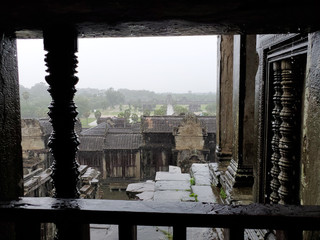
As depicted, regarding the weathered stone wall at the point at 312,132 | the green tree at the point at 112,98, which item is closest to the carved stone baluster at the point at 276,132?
the weathered stone wall at the point at 312,132

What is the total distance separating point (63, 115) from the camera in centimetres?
177

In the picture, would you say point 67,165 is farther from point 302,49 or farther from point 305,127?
point 302,49

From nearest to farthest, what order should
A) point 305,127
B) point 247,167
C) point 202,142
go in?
point 305,127
point 247,167
point 202,142

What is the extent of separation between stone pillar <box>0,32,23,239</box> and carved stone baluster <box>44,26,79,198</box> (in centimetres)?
20

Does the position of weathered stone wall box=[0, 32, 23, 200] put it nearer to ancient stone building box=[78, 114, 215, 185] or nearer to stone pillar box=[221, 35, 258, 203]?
stone pillar box=[221, 35, 258, 203]

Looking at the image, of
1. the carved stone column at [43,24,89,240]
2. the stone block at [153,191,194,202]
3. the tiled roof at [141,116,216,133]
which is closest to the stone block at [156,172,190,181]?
the stone block at [153,191,194,202]

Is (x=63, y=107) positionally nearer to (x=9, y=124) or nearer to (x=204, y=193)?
(x=9, y=124)

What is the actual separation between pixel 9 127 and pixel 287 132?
2.24 metres

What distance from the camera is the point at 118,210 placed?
3.99 feet

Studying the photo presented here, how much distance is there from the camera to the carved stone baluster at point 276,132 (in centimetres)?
266

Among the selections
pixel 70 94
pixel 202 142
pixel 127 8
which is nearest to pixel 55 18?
pixel 127 8

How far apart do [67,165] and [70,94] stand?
463 mm

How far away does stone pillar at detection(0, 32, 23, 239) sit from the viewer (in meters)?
1.60

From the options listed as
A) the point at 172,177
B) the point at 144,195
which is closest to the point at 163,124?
the point at 144,195
